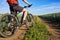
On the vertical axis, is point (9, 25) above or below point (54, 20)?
above

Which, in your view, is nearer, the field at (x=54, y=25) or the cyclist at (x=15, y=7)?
the cyclist at (x=15, y=7)

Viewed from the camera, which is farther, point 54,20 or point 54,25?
point 54,20

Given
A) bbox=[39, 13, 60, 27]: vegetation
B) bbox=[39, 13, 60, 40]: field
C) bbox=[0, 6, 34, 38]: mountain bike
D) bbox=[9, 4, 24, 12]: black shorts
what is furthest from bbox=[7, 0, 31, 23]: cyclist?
bbox=[39, 13, 60, 27]: vegetation

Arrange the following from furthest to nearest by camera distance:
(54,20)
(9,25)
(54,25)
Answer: (54,20), (54,25), (9,25)

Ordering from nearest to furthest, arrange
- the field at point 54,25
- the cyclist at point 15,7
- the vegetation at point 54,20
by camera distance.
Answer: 1. the cyclist at point 15,7
2. the field at point 54,25
3. the vegetation at point 54,20

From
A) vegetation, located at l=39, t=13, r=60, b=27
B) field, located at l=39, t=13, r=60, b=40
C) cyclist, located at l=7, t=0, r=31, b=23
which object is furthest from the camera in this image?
vegetation, located at l=39, t=13, r=60, b=27

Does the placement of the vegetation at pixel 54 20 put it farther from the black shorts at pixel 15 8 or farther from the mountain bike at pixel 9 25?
the black shorts at pixel 15 8

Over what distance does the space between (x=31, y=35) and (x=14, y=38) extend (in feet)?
1.89

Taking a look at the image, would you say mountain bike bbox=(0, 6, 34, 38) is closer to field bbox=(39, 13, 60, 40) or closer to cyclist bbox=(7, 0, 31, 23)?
cyclist bbox=(7, 0, 31, 23)

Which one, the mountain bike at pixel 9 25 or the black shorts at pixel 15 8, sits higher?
the black shorts at pixel 15 8

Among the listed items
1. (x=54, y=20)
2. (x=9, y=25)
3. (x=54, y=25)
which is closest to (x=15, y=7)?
(x=9, y=25)

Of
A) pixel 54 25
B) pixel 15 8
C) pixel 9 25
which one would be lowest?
pixel 54 25

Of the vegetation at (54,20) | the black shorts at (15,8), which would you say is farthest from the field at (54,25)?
the black shorts at (15,8)

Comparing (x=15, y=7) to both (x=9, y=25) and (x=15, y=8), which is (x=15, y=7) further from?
(x=9, y=25)
